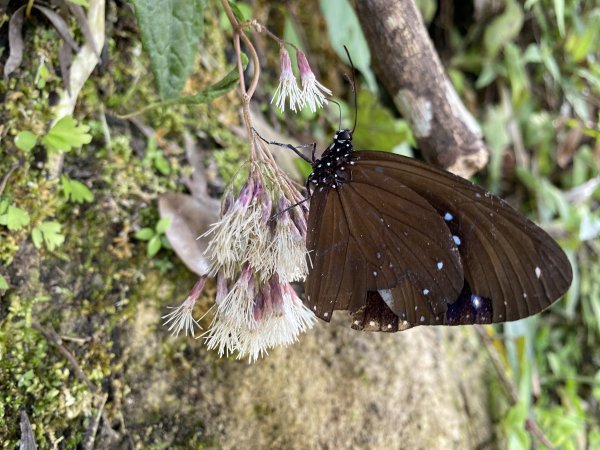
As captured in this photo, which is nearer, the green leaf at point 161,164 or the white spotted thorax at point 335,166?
the white spotted thorax at point 335,166

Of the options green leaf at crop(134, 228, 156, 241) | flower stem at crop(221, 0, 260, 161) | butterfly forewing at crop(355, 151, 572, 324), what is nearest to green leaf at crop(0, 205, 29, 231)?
green leaf at crop(134, 228, 156, 241)

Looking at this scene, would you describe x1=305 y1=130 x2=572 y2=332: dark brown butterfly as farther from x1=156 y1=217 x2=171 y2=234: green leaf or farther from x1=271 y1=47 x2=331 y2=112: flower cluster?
x1=156 y1=217 x2=171 y2=234: green leaf

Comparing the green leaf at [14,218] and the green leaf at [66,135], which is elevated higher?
the green leaf at [66,135]

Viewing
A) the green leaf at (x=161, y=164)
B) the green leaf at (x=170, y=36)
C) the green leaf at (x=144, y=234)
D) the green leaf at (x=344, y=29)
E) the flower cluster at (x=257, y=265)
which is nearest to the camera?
the flower cluster at (x=257, y=265)

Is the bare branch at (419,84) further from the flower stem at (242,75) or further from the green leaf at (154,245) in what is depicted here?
the green leaf at (154,245)

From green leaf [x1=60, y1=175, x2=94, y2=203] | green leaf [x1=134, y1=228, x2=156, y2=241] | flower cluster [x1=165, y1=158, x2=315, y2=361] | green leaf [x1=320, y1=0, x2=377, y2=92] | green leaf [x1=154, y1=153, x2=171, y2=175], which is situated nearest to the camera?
flower cluster [x1=165, y1=158, x2=315, y2=361]

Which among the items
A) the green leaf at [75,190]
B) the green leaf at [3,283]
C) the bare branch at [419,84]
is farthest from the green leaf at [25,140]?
the bare branch at [419,84]
